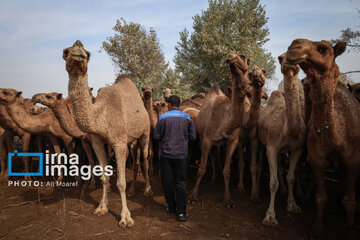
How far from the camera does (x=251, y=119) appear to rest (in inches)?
224

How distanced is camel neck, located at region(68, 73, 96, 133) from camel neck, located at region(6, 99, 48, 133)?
3.69 m

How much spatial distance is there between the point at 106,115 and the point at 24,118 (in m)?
3.78

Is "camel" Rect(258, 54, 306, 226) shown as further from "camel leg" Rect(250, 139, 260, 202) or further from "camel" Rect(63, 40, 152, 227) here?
"camel" Rect(63, 40, 152, 227)

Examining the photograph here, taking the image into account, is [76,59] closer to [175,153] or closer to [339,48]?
[175,153]

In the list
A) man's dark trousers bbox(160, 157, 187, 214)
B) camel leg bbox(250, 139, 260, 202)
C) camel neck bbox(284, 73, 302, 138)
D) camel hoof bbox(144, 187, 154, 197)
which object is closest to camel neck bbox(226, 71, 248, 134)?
camel neck bbox(284, 73, 302, 138)

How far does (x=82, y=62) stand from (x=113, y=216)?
3.09 metres

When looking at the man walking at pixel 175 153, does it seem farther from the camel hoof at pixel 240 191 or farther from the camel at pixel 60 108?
the camel at pixel 60 108

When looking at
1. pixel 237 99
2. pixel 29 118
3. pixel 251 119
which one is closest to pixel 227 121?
pixel 237 99

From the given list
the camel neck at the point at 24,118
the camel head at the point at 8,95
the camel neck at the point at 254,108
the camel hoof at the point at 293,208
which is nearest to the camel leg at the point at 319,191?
the camel hoof at the point at 293,208

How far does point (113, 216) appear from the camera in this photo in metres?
4.64

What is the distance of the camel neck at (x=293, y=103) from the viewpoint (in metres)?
4.23

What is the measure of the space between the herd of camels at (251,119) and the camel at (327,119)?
1cm

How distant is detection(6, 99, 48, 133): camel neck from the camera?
252 inches

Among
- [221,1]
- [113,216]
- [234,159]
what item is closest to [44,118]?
[113,216]
